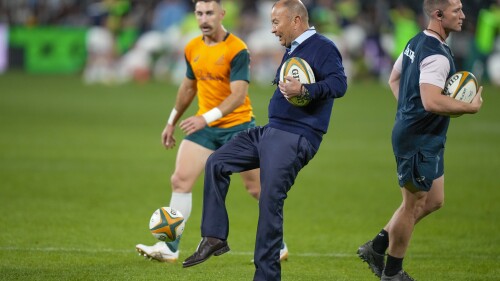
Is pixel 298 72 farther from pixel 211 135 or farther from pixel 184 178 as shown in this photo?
pixel 184 178

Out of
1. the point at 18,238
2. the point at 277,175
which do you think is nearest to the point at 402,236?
the point at 277,175

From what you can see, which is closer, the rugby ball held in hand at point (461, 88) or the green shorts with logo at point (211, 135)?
the rugby ball held in hand at point (461, 88)

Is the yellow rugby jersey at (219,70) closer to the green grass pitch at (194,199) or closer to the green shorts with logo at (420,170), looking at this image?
the green grass pitch at (194,199)

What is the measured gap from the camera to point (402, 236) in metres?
7.53

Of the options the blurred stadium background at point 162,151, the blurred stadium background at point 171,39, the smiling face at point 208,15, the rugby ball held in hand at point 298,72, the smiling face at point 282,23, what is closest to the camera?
the rugby ball held in hand at point 298,72

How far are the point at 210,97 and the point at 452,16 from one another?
261 cm

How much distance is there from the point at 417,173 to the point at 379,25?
84.9 ft

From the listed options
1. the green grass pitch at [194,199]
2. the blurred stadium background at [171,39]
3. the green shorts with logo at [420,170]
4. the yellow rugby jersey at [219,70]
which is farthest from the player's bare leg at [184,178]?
the blurred stadium background at [171,39]

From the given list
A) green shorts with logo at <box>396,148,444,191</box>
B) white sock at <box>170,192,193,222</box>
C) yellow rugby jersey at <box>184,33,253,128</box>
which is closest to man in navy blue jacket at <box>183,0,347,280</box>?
green shorts with logo at <box>396,148,444,191</box>

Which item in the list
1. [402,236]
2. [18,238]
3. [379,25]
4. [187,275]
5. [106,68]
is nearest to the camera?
[402,236]

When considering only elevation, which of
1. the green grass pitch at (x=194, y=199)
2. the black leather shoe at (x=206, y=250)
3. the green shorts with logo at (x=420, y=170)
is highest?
the green shorts with logo at (x=420, y=170)

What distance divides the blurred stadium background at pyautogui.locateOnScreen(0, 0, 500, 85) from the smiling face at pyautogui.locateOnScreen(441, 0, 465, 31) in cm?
2237

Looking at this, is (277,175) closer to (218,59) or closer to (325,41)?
(325,41)

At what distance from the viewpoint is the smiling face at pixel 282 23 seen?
7.16m
